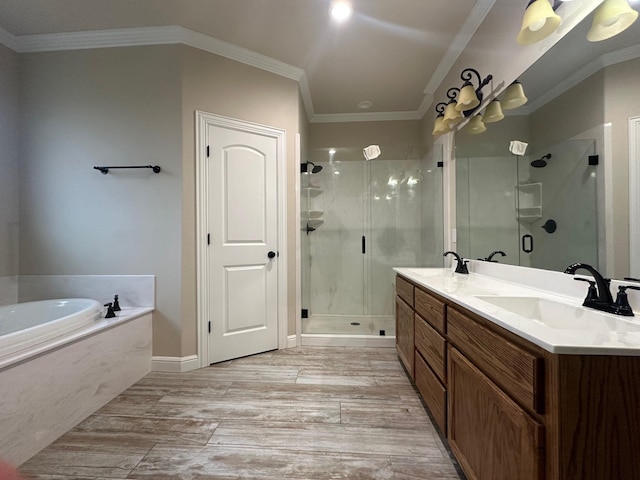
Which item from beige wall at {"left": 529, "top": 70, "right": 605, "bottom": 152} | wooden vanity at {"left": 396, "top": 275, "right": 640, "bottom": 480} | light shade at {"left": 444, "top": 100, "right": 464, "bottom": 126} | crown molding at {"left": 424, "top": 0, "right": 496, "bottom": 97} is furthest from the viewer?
light shade at {"left": 444, "top": 100, "right": 464, "bottom": 126}

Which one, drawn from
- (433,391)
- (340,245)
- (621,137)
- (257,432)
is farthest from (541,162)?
(340,245)

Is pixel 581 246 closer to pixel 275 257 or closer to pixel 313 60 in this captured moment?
pixel 275 257

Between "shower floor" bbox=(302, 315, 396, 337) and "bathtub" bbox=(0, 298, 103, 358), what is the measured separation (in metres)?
1.73

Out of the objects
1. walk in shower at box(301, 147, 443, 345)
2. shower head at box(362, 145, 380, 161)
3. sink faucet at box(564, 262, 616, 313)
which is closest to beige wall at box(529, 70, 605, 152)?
sink faucet at box(564, 262, 616, 313)

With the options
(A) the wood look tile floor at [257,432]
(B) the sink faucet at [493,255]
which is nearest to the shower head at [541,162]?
(B) the sink faucet at [493,255]

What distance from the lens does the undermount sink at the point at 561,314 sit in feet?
2.72

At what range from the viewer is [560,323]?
41.2 inches

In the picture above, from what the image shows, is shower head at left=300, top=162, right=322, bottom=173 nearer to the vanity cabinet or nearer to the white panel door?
the white panel door

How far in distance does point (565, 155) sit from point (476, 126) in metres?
0.85

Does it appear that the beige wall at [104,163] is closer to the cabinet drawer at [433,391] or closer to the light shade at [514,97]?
the cabinet drawer at [433,391]

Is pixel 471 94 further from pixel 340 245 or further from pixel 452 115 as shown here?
pixel 340 245

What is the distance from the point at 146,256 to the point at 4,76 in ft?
6.06

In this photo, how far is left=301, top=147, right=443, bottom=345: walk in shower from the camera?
3.18m

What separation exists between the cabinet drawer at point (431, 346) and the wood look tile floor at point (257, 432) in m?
0.39
